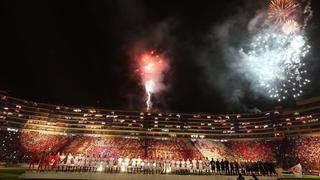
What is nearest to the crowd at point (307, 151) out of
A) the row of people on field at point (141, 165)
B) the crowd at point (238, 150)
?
the crowd at point (238, 150)

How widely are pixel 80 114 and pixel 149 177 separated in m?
83.7

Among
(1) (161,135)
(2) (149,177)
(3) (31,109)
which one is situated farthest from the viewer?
(1) (161,135)

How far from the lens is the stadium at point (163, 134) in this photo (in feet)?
255

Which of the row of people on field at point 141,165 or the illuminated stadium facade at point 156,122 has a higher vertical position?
the illuminated stadium facade at point 156,122

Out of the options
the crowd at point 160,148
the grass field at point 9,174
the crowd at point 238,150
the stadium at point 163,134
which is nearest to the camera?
the grass field at point 9,174

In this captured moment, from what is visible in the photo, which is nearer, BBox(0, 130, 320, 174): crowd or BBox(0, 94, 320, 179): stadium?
BBox(0, 130, 320, 174): crowd

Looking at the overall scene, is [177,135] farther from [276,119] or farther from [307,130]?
[307,130]

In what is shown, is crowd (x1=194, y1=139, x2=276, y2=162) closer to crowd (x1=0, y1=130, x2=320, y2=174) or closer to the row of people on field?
crowd (x1=0, y1=130, x2=320, y2=174)

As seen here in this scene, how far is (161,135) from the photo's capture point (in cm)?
10881

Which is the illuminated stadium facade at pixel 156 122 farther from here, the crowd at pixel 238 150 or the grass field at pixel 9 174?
the grass field at pixel 9 174

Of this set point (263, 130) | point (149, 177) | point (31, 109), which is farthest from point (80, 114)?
point (149, 177)

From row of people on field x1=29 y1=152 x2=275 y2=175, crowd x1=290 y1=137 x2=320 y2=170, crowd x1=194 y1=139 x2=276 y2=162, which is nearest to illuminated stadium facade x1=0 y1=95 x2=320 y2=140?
crowd x1=194 y1=139 x2=276 y2=162

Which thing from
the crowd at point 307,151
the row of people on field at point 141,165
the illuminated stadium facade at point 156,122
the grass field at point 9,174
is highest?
the illuminated stadium facade at point 156,122

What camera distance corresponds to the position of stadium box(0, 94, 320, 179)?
7781 centimetres
